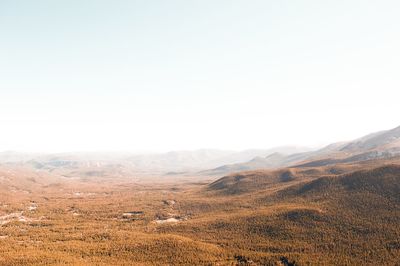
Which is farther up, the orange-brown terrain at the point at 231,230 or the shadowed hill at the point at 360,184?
the shadowed hill at the point at 360,184

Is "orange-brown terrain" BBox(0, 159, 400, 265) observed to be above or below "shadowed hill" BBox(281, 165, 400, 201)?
below

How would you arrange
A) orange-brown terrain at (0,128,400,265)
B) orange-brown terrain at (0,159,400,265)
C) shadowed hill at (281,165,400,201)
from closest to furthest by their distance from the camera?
orange-brown terrain at (0,128,400,265), orange-brown terrain at (0,159,400,265), shadowed hill at (281,165,400,201)

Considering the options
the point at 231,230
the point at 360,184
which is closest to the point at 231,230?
the point at 231,230

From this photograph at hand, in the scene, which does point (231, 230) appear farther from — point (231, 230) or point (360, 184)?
point (360, 184)

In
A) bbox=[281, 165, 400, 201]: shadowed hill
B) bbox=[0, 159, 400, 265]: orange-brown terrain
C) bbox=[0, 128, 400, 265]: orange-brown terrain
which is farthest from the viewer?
bbox=[281, 165, 400, 201]: shadowed hill

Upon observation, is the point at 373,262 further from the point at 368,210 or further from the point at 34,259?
the point at 34,259

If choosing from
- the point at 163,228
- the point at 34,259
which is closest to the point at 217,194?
the point at 163,228

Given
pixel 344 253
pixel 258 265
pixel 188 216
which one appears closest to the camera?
pixel 258 265

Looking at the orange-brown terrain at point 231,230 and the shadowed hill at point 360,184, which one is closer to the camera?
the orange-brown terrain at point 231,230

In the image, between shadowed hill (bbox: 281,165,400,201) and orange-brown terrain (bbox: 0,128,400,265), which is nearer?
orange-brown terrain (bbox: 0,128,400,265)

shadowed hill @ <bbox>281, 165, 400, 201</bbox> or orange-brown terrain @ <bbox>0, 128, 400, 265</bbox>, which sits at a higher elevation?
shadowed hill @ <bbox>281, 165, 400, 201</bbox>

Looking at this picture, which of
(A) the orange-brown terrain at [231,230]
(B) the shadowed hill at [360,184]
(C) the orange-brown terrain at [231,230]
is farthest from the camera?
(B) the shadowed hill at [360,184]
